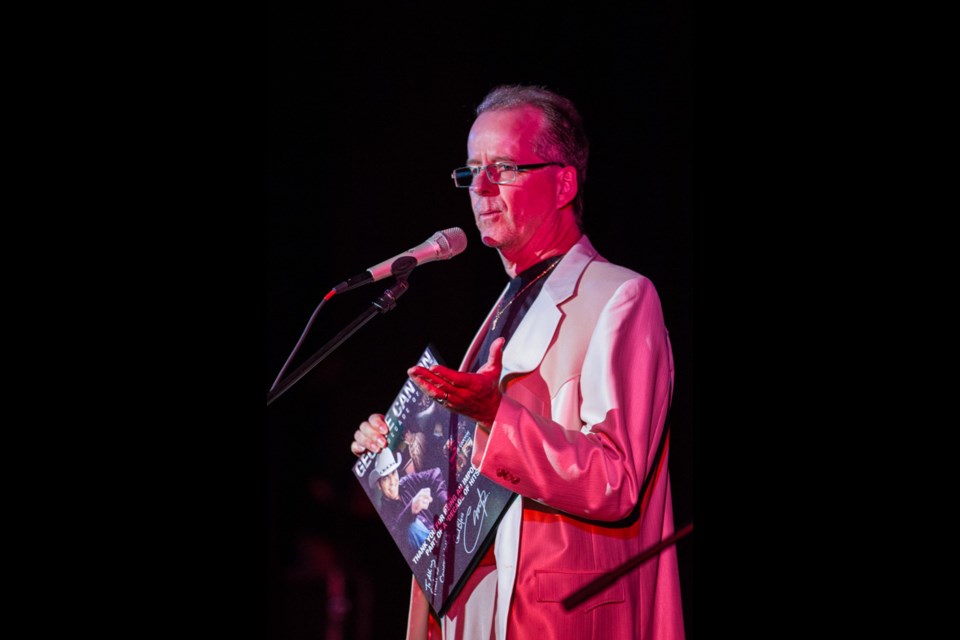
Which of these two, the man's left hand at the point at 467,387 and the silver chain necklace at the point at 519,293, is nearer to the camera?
the man's left hand at the point at 467,387

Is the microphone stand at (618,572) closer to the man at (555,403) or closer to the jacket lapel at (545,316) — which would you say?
the man at (555,403)

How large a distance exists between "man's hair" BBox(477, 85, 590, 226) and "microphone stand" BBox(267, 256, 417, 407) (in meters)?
0.49

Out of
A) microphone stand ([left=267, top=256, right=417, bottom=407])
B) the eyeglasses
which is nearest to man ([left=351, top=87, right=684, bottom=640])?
the eyeglasses

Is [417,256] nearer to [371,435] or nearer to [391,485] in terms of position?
[371,435]

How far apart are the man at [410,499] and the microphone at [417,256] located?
49cm

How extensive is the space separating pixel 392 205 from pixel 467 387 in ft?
3.20

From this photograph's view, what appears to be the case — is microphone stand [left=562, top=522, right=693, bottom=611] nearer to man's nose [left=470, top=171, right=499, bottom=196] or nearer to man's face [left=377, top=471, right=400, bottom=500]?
man's face [left=377, top=471, right=400, bottom=500]

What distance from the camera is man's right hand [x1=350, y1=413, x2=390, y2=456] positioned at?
2846 millimetres

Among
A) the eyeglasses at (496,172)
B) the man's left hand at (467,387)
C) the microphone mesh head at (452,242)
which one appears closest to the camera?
the man's left hand at (467,387)

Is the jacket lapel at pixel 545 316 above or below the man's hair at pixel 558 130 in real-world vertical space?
below

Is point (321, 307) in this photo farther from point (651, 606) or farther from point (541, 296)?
point (651, 606)

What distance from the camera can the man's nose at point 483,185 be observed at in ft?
9.20

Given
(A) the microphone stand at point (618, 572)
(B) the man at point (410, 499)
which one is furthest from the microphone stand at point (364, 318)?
(A) the microphone stand at point (618, 572)

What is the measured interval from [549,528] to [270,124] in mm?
1546
